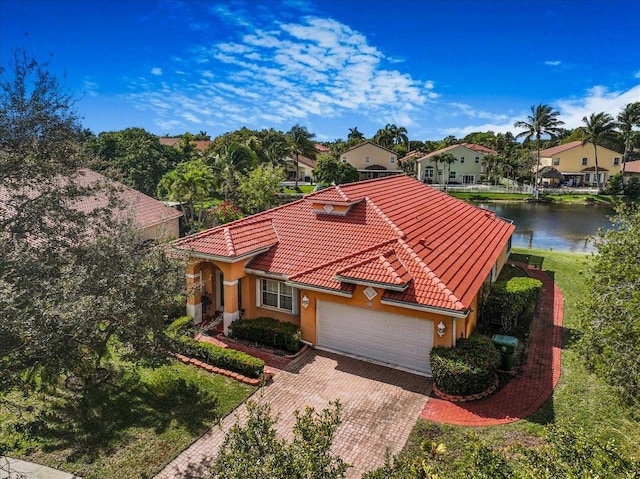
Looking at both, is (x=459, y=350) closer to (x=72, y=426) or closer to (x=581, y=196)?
(x=72, y=426)

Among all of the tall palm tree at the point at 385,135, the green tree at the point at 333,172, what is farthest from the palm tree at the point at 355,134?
the green tree at the point at 333,172

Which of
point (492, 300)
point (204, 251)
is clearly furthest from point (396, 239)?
point (204, 251)

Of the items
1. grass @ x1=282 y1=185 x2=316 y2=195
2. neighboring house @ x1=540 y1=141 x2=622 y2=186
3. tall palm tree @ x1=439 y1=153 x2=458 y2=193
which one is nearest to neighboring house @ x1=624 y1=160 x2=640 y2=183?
neighboring house @ x1=540 y1=141 x2=622 y2=186

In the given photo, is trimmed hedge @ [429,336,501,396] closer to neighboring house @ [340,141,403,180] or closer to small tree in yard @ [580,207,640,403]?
A: small tree in yard @ [580,207,640,403]

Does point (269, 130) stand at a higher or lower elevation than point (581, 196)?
higher

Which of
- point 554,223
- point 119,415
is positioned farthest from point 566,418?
point 554,223

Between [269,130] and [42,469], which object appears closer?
[42,469]
